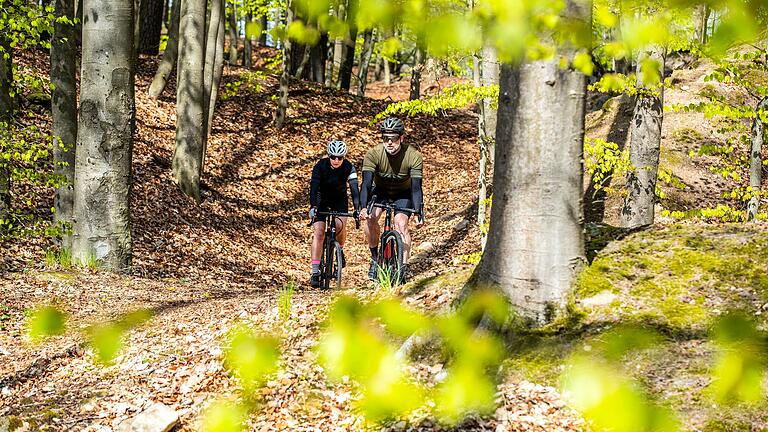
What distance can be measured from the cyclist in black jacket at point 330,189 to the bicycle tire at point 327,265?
0.46 ft

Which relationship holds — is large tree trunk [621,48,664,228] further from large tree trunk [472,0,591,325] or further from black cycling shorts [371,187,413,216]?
large tree trunk [472,0,591,325]

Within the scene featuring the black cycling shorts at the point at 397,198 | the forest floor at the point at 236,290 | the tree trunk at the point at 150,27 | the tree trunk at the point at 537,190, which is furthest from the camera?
the tree trunk at the point at 150,27

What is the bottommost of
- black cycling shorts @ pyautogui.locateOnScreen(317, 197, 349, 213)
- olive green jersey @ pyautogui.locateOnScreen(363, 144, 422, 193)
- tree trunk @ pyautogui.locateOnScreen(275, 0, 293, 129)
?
black cycling shorts @ pyautogui.locateOnScreen(317, 197, 349, 213)

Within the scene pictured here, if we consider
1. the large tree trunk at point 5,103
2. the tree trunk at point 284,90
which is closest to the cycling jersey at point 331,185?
the large tree trunk at point 5,103

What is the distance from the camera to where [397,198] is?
8.50m

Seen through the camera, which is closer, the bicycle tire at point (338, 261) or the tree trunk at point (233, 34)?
the bicycle tire at point (338, 261)

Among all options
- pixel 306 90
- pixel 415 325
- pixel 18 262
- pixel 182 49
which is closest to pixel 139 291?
pixel 18 262

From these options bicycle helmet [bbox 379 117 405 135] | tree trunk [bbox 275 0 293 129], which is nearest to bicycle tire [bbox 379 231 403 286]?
bicycle helmet [bbox 379 117 405 135]

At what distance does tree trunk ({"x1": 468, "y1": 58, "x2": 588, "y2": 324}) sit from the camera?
429cm

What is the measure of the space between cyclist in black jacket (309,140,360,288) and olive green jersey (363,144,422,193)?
0.99 ft

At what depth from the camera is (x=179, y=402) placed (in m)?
4.95

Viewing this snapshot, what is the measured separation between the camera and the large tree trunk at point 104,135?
8844 mm

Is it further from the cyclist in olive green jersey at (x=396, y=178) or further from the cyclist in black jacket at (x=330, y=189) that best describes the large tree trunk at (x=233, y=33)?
the cyclist in olive green jersey at (x=396, y=178)

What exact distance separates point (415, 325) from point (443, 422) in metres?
0.57
